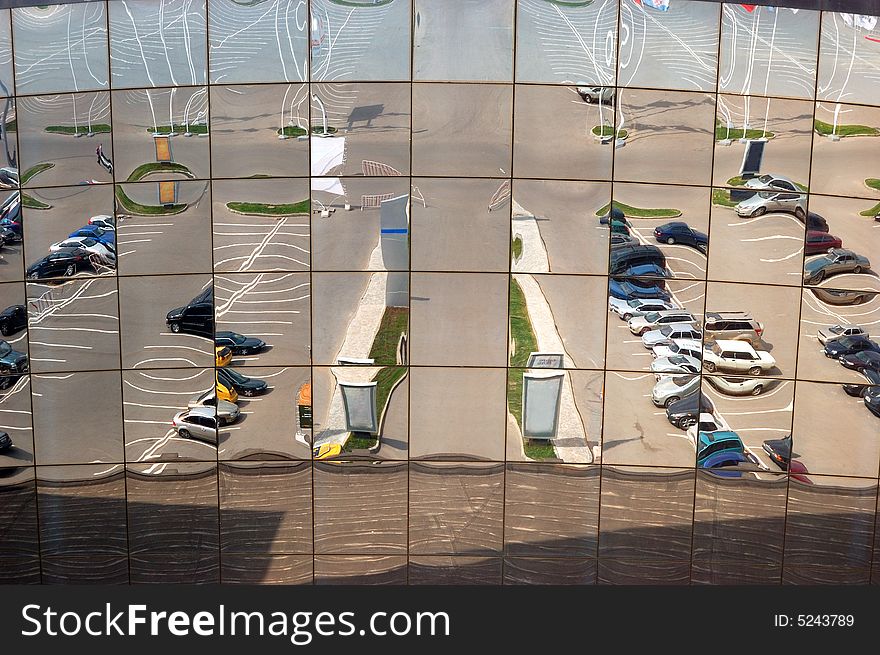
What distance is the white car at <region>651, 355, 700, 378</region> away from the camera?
1158cm

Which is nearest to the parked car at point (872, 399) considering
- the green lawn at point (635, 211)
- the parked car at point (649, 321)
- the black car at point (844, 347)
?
the black car at point (844, 347)

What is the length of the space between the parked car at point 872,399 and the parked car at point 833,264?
2.17m

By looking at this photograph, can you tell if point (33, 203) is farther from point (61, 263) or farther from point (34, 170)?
point (61, 263)

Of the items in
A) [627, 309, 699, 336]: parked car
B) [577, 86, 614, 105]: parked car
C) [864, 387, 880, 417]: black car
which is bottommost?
[864, 387, 880, 417]: black car

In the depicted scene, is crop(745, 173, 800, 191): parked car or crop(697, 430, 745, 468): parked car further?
crop(697, 430, 745, 468): parked car

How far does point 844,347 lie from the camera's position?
11648 millimetres

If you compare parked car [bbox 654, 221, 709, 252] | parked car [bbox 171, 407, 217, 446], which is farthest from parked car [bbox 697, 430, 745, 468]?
parked car [bbox 171, 407, 217, 446]

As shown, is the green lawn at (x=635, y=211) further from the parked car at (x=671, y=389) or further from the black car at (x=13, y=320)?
the black car at (x=13, y=320)

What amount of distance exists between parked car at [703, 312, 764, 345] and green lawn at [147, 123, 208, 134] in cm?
965

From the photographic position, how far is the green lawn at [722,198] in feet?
37.7

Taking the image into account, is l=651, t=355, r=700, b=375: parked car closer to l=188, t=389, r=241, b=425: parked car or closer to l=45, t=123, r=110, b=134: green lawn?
Answer: l=188, t=389, r=241, b=425: parked car

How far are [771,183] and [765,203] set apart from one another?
0.36 meters

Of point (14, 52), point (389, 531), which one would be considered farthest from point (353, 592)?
point (14, 52)

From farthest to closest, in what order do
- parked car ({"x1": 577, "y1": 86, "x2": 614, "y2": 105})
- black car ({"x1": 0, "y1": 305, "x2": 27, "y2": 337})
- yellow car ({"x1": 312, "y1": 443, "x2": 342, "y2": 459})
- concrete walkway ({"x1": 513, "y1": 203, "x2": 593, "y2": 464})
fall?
black car ({"x1": 0, "y1": 305, "x2": 27, "y2": 337}), yellow car ({"x1": 312, "y1": 443, "x2": 342, "y2": 459}), concrete walkway ({"x1": 513, "y1": 203, "x2": 593, "y2": 464}), parked car ({"x1": 577, "y1": 86, "x2": 614, "y2": 105})
